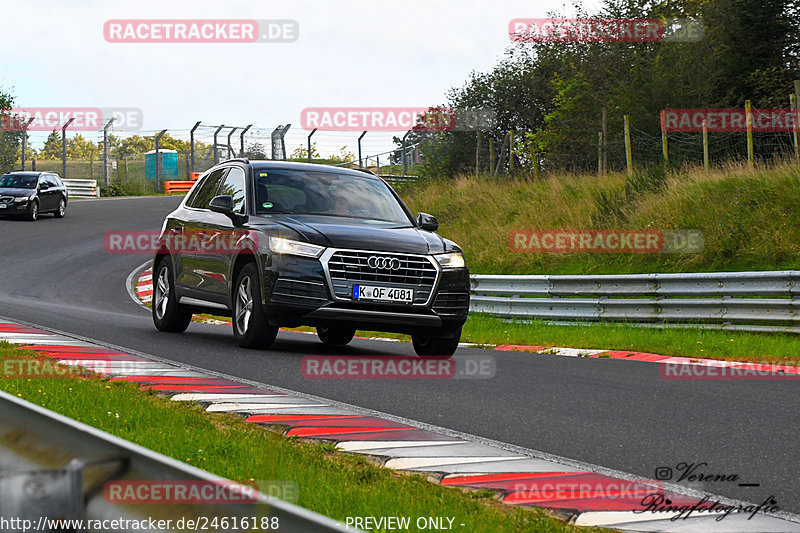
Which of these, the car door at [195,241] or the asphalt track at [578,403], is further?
the car door at [195,241]

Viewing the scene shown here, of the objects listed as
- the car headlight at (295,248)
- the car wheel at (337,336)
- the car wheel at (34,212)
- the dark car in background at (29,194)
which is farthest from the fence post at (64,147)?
the car headlight at (295,248)

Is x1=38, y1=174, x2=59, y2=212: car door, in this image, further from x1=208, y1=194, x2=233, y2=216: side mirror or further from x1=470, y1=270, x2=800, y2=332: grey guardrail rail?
x1=208, y1=194, x2=233, y2=216: side mirror

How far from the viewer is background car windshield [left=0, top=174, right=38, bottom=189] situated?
3519 centimetres

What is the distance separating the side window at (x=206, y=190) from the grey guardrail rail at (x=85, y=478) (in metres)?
8.84

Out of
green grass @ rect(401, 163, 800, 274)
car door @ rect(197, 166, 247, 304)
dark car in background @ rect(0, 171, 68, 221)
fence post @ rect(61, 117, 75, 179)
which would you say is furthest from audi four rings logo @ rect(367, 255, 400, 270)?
fence post @ rect(61, 117, 75, 179)

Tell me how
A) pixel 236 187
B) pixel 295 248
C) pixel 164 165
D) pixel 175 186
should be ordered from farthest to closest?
pixel 164 165 → pixel 175 186 → pixel 236 187 → pixel 295 248

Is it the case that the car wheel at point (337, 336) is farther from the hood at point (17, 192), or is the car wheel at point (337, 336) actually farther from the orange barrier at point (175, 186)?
the orange barrier at point (175, 186)

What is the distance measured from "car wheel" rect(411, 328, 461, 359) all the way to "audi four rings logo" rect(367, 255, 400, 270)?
3.78 feet

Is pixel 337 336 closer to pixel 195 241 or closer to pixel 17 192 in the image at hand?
pixel 195 241

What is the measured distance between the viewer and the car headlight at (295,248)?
9.91 metres

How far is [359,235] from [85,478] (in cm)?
714

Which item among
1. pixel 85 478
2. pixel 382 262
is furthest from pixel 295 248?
pixel 85 478

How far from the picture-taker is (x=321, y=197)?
441 inches

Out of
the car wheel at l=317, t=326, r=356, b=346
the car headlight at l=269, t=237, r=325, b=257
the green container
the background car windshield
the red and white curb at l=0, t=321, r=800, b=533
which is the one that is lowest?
the car wheel at l=317, t=326, r=356, b=346
